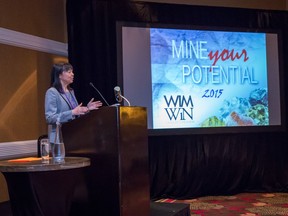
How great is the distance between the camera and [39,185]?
7.69ft

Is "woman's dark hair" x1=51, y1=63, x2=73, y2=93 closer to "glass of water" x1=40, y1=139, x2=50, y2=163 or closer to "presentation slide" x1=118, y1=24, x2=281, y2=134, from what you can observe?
"glass of water" x1=40, y1=139, x2=50, y2=163

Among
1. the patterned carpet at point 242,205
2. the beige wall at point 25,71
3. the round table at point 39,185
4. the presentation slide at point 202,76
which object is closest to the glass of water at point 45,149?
the round table at point 39,185

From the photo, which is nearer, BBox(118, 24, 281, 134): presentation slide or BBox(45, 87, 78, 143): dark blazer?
BBox(45, 87, 78, 143): dark blazer

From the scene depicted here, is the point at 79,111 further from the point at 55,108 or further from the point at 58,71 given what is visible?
the point at 58,71

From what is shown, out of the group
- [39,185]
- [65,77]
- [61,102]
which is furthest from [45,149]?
[65,77]

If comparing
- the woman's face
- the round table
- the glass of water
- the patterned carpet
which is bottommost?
the patterned carpet

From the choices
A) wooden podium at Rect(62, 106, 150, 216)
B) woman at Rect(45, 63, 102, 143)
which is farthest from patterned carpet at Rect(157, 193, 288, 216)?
woman at Rect(45, 63, 102, 143)

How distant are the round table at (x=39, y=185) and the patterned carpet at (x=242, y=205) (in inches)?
74.4

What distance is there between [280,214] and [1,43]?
3195 mm

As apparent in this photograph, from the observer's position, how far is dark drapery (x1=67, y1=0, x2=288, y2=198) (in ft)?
14.8

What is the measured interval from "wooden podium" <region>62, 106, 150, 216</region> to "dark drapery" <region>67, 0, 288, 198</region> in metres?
1.81

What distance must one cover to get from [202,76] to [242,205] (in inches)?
62.1

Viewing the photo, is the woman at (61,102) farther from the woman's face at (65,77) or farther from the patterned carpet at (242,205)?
the patterned carpet at (242,205)

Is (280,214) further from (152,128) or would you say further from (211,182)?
(152,128)
